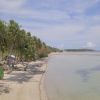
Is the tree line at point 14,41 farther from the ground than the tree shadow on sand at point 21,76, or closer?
farther from the ground

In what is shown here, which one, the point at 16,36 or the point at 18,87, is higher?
the point at 16,36

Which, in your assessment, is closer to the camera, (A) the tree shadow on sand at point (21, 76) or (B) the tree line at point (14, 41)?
(A) the tree shadow on sand at point (21, 76)

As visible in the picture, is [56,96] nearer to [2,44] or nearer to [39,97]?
[39,97]

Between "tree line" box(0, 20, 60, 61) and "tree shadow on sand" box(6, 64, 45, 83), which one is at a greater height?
"tree line" box(0, 20, 60, 61)

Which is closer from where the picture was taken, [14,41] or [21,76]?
[21,76]

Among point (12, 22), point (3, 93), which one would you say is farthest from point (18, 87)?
point (12, 22)

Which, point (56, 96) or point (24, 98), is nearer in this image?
point (24, 98)

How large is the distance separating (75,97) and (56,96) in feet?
3.68

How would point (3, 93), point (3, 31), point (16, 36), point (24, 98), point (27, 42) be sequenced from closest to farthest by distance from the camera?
point (24, 98)
point (3, 93)
point (3, 31)
point (16, 36)
point (27, 42)

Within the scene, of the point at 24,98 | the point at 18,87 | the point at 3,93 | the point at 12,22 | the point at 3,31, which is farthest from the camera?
the point at 12,22

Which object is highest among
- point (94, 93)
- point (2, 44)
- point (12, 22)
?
point (12, 22)

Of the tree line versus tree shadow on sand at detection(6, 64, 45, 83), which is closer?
tree shadow on sand at detection(6, 64, 45, 83)

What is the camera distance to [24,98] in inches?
635

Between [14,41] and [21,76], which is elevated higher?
[14,41]
